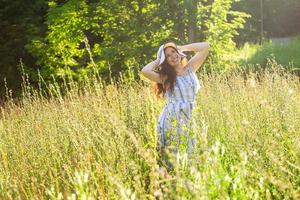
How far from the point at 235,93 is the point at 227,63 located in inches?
167

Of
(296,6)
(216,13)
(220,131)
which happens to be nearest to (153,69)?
(220,131)

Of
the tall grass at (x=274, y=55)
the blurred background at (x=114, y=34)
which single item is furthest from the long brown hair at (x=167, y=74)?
the tall grass at (x=274, y=55)

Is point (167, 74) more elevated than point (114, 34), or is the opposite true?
point (167, 74)

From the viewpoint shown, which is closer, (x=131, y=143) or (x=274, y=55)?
(x=131, y=143)

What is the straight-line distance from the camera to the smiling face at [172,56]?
5.04 m

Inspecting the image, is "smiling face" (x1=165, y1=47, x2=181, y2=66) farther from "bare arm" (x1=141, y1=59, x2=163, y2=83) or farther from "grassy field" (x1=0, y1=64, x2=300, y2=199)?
"grassy field" (x1=0, y1=64, x2=300, y2=199)

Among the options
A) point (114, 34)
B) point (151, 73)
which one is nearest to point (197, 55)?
point (151, 73)

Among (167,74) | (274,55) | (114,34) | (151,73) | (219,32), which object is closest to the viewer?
(167,74)

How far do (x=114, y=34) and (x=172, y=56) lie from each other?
6.48 meters

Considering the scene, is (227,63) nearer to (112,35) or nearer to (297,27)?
(112,35)

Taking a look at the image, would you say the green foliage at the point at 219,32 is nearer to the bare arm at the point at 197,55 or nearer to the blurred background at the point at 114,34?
the blurred background at the point at 114,34

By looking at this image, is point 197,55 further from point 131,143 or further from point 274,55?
point 274,55

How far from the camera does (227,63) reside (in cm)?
1040

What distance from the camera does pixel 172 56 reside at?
5.05 metres
